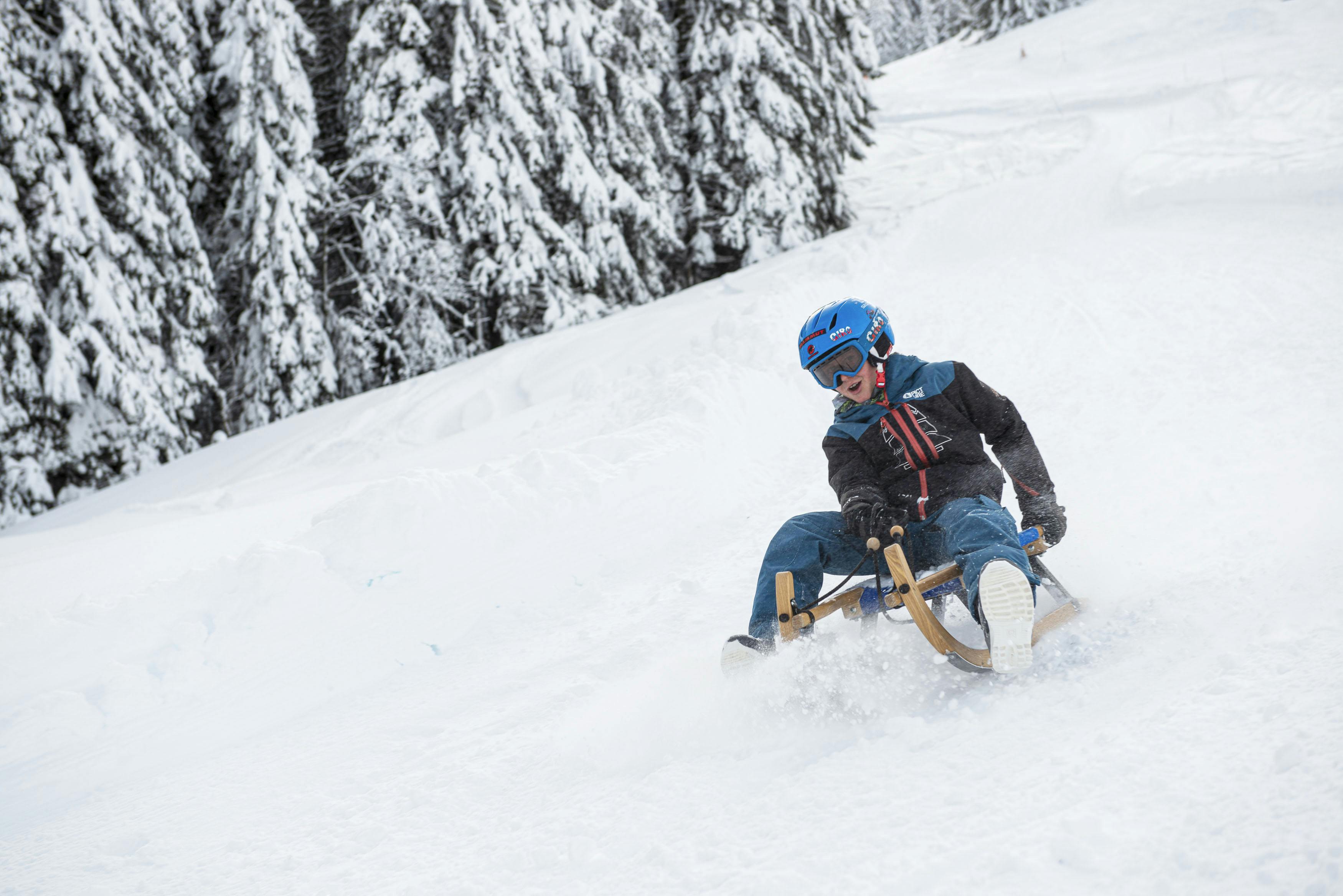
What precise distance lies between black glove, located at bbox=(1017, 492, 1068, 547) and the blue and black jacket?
1.3 inches

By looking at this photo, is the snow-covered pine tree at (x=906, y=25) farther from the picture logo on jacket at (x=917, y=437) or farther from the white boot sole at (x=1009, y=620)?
the white boot sole at (x=1009, y=620)

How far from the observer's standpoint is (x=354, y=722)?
3.50 metres

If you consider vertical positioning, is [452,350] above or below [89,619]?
above

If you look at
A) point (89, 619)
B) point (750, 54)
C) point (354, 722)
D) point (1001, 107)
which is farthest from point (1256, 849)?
point (1001, 107)

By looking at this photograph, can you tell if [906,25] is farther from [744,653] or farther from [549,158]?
[744,653]

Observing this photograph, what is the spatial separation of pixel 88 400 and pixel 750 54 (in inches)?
423

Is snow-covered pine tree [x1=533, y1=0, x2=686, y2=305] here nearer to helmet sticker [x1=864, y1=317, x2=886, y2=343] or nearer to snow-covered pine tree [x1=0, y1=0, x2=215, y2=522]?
snow-covered pine tree [x1=0, y1=0, x2=215, y2=522]

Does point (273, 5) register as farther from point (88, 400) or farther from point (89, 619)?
point (89, 619)

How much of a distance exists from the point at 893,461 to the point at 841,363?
17.8 inches

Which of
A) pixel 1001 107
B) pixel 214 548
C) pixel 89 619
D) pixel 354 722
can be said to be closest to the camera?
pixel 354 722

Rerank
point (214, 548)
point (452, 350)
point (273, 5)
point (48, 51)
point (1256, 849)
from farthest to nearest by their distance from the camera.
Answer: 1. point (452, 350)
2. point (273, 5)
3. point (48, 51)
4. point (214, 548)
5. point (1256, 849)

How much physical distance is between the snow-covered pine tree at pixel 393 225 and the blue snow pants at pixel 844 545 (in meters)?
10.2

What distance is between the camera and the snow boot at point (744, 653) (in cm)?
299

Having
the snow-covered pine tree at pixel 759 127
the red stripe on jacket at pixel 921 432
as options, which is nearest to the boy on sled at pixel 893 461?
the red stripe on jacket at pixel 921 432
